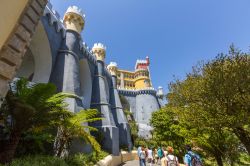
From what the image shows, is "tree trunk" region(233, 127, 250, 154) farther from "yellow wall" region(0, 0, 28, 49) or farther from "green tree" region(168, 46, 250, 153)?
"yellow wall" region(0, 0, 28, 49)

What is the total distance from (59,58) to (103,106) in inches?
296

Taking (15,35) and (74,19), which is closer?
(15,35)

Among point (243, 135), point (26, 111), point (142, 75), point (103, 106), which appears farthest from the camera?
point (142, 75)

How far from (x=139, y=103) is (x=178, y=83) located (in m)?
29.8

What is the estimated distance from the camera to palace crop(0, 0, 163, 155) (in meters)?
3.61

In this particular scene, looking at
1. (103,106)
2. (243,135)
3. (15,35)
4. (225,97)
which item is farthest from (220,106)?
(103,106)

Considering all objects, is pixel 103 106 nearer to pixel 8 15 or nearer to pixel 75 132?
pixel 75 132

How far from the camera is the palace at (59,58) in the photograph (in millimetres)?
3607

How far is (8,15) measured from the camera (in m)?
3.58

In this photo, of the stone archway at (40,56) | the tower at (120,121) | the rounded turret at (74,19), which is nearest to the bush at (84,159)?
the stone archway at (40,56)

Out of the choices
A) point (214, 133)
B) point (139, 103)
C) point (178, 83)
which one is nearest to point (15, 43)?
point (214, 133)

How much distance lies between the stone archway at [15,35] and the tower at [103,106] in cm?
1615

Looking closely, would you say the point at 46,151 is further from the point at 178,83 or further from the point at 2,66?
the point at 178,83

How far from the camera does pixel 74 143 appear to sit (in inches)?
540
